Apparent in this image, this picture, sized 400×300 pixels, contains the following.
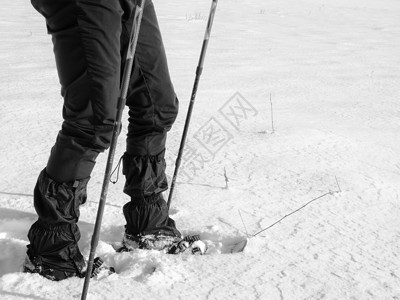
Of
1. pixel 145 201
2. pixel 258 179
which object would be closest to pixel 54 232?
pixel 145 201

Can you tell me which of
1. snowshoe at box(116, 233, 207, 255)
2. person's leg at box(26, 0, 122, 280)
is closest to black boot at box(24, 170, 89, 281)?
person's leg at box(26, 0, 122, 280)

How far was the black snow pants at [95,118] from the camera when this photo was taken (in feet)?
5.26

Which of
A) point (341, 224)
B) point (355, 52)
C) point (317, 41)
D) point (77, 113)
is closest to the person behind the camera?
point (77, 113)

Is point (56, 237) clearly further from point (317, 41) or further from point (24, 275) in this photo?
point (317, 41)

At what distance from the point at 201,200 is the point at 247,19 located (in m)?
6.91

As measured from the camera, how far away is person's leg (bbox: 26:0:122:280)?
159 cm

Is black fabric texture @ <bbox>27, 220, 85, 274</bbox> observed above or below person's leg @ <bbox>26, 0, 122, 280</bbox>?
below

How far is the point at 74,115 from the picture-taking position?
5.52 feet

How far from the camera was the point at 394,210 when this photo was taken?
7.45ft

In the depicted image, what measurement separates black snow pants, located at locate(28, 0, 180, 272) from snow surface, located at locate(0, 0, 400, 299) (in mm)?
154

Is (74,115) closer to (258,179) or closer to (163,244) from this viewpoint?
(163,244)

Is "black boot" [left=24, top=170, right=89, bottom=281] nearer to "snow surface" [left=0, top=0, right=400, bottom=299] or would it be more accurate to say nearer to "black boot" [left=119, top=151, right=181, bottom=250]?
"snow surface" [left=0, top=0, right=400, bottom=299]

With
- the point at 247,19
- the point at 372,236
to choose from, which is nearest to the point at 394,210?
the point at 372,236

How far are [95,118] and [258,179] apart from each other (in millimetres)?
1195
